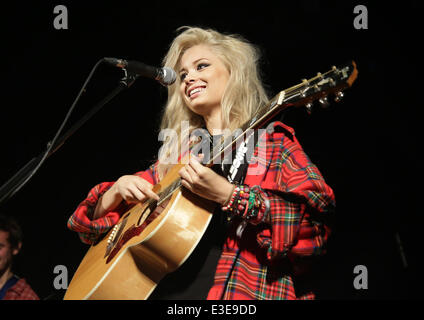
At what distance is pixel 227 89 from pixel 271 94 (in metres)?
0.48

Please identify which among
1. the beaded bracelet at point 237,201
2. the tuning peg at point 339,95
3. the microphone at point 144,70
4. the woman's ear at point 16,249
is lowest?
the woman's ear at point 16,249

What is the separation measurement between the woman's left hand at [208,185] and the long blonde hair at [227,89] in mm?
497

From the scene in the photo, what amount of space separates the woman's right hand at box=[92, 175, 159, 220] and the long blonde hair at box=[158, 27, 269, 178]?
26 cm

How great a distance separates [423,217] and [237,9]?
179 centimetres

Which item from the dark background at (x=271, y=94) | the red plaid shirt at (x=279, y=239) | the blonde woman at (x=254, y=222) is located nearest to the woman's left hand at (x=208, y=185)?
the blonde woman at (x=254, y=222)

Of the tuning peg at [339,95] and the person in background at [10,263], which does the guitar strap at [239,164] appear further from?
the person in background at [10,263]

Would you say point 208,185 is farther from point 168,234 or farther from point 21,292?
point 21,292

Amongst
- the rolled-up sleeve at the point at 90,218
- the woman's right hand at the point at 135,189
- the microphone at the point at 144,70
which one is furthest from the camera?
the rolled-up sleeve at the point at 90,218

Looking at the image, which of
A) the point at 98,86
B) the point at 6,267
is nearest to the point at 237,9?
the point at 98,86

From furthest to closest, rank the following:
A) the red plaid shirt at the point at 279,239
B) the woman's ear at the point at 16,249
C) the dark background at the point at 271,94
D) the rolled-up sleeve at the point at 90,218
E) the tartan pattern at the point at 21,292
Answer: the woman's ear at the point at 16,249 → the tartan pattern at the point at 21,292 → the dark background at the point at 271,94 → the rolled-up sleeve at the point at 90,218 → the red plaid shirt at the point at 279,239

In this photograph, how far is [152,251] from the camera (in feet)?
4.62

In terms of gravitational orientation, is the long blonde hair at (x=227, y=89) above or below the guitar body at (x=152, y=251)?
above

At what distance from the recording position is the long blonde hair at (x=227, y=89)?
1911 mm

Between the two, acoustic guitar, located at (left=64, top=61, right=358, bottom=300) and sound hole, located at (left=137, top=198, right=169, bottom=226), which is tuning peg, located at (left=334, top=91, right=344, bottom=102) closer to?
acoustic guitar, located at (left=64, top=61, right=358, bottom=300)
